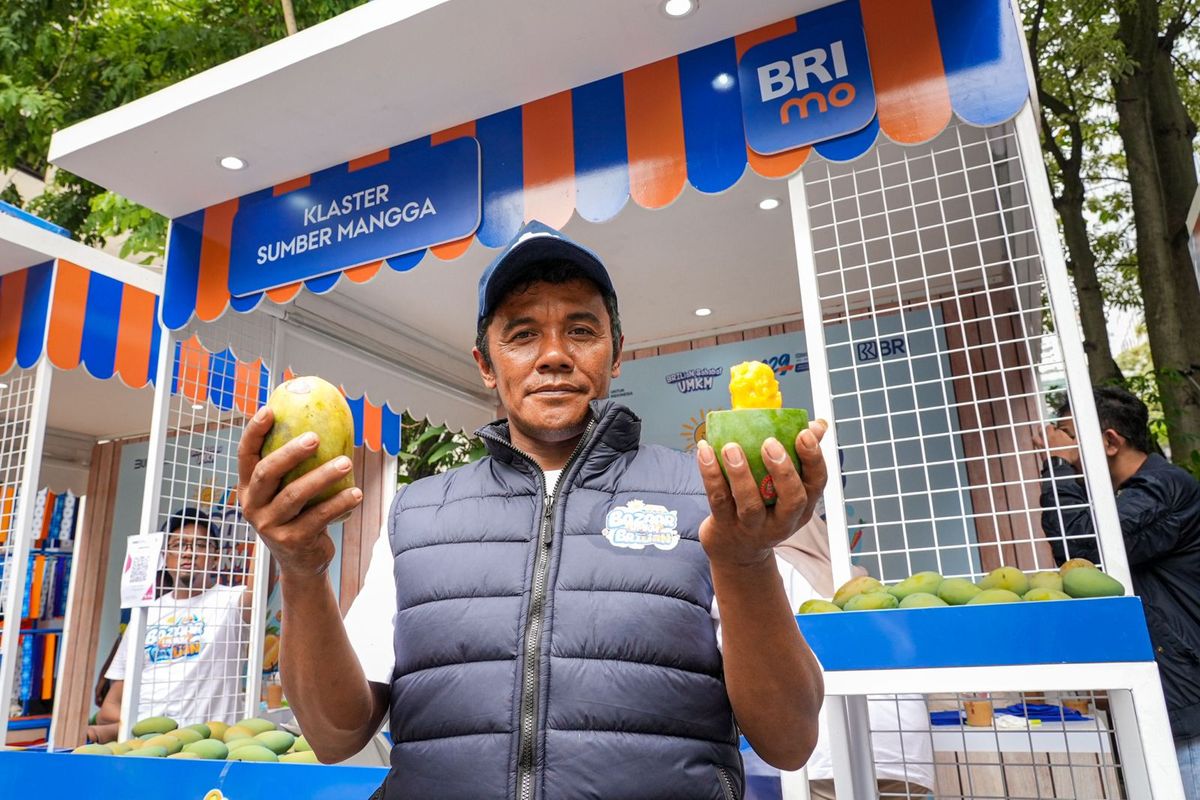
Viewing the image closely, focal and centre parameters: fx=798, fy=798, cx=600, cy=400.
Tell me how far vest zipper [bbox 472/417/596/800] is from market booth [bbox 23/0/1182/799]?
3.76ft

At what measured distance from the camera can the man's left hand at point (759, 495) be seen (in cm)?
95

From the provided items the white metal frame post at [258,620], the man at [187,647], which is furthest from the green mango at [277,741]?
the white metal frame post at [258,620]

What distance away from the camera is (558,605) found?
1.30m

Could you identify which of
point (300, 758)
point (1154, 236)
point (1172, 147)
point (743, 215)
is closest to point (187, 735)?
point (300, 758)

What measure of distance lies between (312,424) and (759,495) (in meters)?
0.62

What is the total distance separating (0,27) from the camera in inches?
285

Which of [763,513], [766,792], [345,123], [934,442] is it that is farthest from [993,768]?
[345,123]

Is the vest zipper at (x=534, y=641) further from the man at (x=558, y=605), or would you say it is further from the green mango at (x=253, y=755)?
the green mango at (x=253, y=755)

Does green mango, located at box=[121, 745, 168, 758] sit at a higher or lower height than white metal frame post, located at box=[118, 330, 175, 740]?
lower

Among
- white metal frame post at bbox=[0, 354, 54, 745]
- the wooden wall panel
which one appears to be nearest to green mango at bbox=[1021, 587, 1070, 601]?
white metal frame post at bbox=[0, 354, 54, 745]

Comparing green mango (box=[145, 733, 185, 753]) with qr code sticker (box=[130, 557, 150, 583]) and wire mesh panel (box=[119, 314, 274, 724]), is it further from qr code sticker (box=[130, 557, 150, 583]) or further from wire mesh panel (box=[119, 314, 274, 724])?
wire mesh panel (box=[119, 314, 274, 724])

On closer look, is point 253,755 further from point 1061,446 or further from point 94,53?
point 94,53

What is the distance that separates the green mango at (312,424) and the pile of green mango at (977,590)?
1.61 meters

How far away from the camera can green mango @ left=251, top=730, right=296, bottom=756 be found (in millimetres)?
2788
